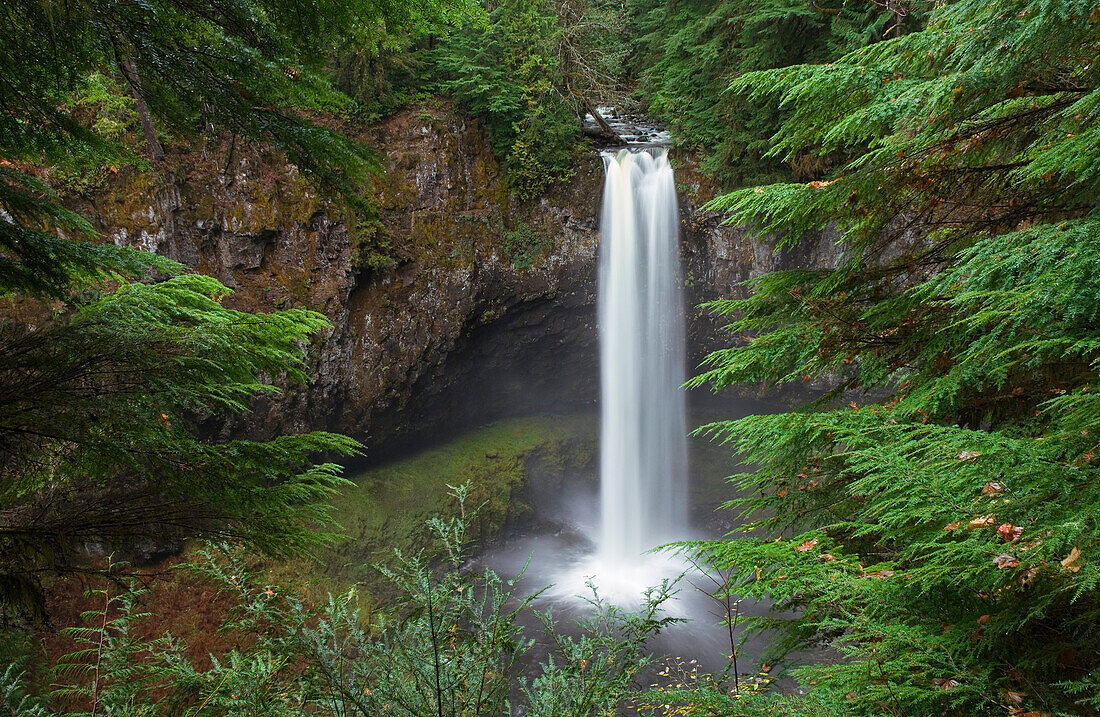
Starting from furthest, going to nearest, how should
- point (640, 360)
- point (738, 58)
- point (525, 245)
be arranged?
point (640, 360) → point (525, 245) → point (738, 58)

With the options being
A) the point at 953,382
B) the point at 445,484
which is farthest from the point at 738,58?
the point at 445,484

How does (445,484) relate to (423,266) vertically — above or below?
below

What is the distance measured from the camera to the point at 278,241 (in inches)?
372

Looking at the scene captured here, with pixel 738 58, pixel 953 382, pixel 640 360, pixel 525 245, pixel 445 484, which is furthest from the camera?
pixel 640 360

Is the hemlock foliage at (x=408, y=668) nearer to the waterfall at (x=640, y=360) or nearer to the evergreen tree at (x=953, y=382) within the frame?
the evergreen tree at (x=953, y=382)

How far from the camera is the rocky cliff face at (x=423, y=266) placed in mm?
9016

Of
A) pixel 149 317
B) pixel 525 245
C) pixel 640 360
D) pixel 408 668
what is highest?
pixel 525 245

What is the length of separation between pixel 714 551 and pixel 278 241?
9540mm

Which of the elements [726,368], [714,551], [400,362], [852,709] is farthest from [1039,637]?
[400,362]

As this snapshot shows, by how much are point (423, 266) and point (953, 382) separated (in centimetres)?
974

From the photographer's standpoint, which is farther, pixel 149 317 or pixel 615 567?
pixel 615 567

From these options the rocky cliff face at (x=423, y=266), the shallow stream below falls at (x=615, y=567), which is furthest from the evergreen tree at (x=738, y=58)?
the shallow stream below falls at (x=615, y=567)

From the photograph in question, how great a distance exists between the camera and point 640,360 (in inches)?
477

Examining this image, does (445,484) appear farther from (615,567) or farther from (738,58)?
(738,58)
